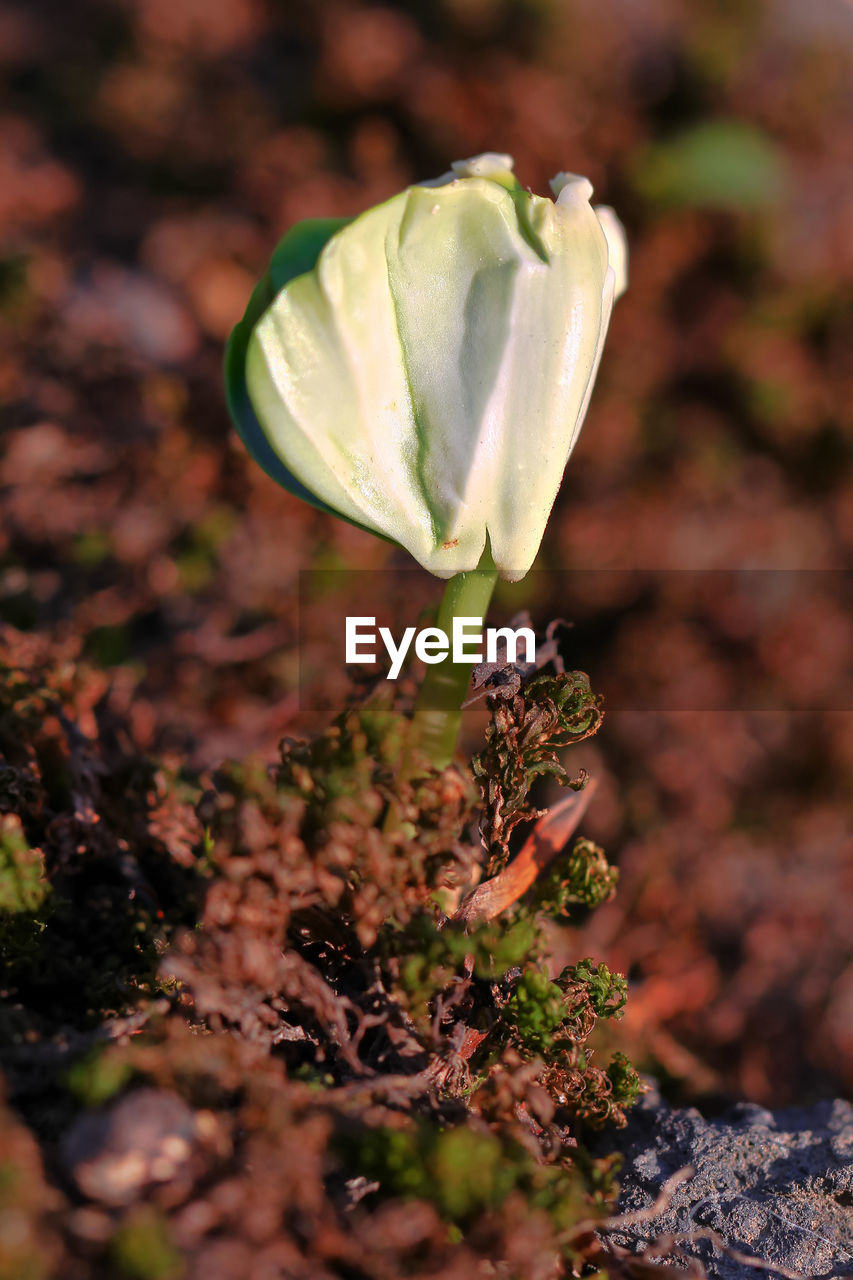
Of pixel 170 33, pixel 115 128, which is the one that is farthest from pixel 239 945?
pixel 170 33

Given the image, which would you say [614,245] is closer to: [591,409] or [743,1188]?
[743,1188]

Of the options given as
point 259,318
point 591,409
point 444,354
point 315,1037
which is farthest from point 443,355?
point 591,409

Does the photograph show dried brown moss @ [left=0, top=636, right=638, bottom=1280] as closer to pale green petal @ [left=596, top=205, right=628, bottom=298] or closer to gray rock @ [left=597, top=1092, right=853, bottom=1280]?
gray rock @ [left=597, top=1092, right=853, bottom=1280]

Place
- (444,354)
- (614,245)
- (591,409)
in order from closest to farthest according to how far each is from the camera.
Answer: (444,354)
(614,245)
(591,409)

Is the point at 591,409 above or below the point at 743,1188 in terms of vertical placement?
above

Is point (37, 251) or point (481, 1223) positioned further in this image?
point (37, 251)

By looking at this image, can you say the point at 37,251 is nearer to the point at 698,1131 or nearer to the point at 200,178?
the point at 200,178

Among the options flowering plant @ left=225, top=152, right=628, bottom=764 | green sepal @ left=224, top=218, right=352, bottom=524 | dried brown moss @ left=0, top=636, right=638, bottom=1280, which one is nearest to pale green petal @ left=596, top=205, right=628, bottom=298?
flowering plant @ left=225, top=152, right=628, bottom=764
